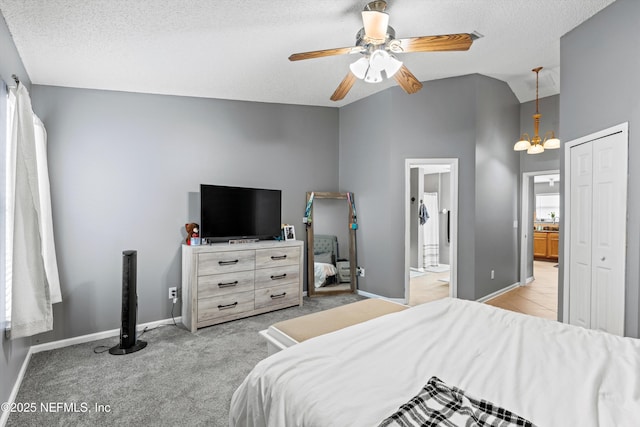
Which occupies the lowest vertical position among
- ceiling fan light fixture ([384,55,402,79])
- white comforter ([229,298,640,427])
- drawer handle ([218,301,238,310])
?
drawer handle ([218,301,238,310])

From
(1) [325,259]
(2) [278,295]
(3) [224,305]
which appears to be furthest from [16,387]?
(1) [325,259]

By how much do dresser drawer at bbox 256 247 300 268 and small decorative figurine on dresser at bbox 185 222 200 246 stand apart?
2.26ft

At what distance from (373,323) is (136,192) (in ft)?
9.81

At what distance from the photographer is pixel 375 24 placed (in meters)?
2.02

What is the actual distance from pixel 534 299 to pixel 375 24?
4350 mm

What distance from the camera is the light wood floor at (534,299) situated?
3.95 m

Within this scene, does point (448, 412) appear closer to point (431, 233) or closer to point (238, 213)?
point (238, 213)

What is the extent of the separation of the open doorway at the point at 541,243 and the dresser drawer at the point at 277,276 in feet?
9.82

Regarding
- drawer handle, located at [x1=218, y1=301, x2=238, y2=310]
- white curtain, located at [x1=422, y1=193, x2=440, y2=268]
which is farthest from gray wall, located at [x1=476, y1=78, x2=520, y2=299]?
drawer handle, located at [x1=218, y1=301, x2=238, y2=310]

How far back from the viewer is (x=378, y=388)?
1.07 m

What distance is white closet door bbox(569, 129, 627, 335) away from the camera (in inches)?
93.3

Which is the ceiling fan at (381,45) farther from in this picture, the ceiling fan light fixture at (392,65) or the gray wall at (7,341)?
the gray wall at (7,341)

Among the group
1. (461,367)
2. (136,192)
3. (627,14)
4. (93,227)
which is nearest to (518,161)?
(627,14)

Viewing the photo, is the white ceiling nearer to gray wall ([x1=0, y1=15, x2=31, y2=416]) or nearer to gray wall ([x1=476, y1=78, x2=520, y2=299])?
gray wall ([x1=0, y1=15, x2=31, y2=416])
